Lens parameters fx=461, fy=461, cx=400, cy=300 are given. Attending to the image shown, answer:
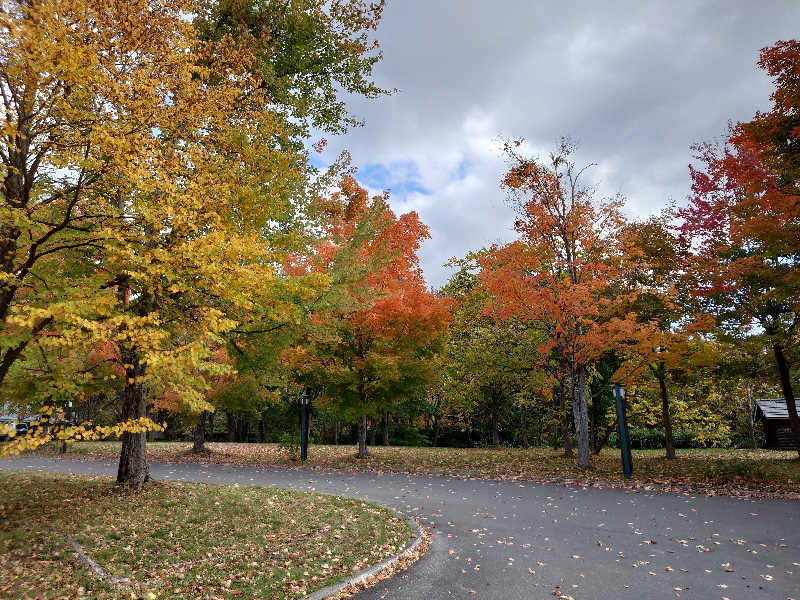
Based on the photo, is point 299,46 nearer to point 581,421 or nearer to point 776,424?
point 581,421

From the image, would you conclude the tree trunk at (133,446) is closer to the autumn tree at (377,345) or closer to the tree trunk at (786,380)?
the autumn tree at (377,345)

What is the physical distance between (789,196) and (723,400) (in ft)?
81.1

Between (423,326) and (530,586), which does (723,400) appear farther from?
(530,586)

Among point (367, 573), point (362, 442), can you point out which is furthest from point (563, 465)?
point (367, 573)

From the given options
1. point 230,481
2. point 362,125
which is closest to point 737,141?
point 362,125

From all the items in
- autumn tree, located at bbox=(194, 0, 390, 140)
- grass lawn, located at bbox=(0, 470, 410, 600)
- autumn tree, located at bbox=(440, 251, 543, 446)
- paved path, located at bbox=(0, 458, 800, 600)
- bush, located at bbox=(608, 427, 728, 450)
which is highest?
autumn tree, located at bbox=(194, 0, 390, 140)

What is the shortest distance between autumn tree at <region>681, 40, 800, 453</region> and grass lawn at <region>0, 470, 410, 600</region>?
1030cm

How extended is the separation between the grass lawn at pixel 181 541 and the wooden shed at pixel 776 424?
29591mm

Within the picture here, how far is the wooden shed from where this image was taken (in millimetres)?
27812

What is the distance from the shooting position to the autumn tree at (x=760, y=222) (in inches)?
380

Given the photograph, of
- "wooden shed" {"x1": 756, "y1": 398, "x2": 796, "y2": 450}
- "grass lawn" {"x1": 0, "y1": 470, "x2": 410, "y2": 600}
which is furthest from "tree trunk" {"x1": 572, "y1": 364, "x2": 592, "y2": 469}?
"wooden shed" {"x1": 756, "y1": 398, "x2": 796, "y2": 450}

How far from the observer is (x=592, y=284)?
47.0 feet

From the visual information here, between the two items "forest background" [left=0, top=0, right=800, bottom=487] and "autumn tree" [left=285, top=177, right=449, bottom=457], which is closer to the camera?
"forest background" [left=0, top=0, right=800, bottom=487]

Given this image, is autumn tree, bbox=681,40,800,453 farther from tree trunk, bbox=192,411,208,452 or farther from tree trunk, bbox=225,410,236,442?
tree trunk, bbox=225,410,236,442
